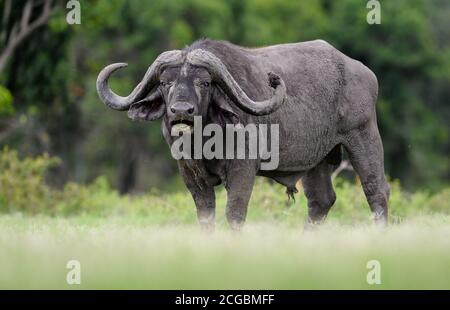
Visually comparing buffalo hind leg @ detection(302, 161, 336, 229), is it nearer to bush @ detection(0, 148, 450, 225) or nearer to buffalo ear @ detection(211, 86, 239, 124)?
bush @ detection(0, 148, 450, 225)

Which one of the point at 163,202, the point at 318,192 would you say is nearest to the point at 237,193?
the point at 318,192

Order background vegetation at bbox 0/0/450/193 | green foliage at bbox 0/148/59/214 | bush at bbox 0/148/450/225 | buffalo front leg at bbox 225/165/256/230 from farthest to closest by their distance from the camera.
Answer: background vegetation at bbox 0/0/450/193, green foliage at bbox 0/148/59/214, bush at bbox 0/148/450/225, buffalo front leg at bbox 225/165/256/230

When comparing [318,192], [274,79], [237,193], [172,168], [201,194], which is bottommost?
[237,193]

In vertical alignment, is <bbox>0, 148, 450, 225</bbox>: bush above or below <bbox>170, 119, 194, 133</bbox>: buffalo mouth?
above

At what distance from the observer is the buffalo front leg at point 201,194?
11320 mm

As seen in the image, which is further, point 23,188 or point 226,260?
point 23,188

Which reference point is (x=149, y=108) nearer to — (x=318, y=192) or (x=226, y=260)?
(x=318, y=192)

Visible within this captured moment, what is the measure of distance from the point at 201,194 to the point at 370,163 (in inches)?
102

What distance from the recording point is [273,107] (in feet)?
35.7

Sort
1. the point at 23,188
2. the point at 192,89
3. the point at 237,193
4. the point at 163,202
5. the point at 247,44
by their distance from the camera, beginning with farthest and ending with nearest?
the point at 247,44 < the point at 23,188 < the point at 163,202 < the point at 237,193 < the point at 192,89

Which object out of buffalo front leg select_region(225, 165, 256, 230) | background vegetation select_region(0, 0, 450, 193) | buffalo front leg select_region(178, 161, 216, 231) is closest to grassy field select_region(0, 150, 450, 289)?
buffalo front leg select_region(225, 165, 256, 230)

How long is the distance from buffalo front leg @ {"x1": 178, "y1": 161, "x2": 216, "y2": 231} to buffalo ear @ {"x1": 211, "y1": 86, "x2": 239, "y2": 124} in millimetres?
668

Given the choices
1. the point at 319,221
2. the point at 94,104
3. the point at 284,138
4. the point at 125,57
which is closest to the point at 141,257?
the point at 284,138

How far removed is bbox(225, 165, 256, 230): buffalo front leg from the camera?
11070mm
